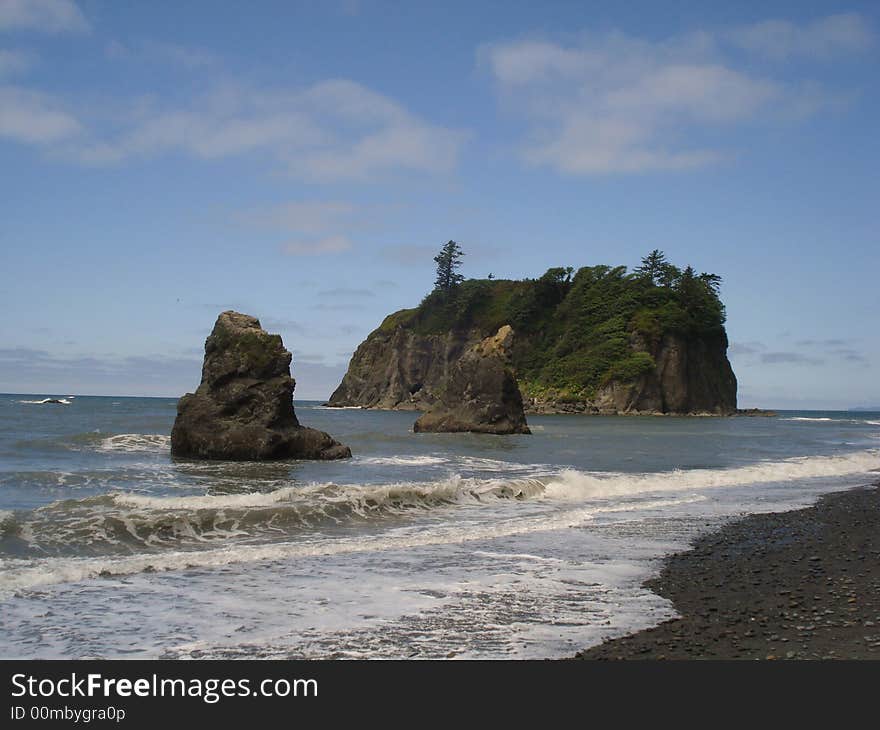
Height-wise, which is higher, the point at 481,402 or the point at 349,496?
the point at 481,402

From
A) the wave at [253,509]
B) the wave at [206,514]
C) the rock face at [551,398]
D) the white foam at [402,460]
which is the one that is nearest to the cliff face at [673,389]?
the rock face at [551,398]

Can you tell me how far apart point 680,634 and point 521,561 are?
3.37m

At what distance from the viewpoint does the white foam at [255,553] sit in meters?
8.62

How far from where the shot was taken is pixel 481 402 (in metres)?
43.0

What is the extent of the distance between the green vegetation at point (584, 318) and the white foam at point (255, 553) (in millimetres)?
92189

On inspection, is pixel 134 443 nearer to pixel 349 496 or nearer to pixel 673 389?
pixel 349 496

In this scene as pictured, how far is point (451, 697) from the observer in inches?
205

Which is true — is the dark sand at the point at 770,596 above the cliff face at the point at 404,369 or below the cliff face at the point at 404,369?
below

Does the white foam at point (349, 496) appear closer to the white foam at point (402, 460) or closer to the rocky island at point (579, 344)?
the white foam at point (402, 460)

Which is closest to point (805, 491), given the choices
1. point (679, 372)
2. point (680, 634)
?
point (680, 634)

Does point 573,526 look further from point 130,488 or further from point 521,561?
point 130,488

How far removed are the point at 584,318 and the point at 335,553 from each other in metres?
109

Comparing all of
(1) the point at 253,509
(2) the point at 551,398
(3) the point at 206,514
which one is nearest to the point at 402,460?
(1) the point at 253,509

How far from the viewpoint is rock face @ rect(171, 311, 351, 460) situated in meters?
23.0
